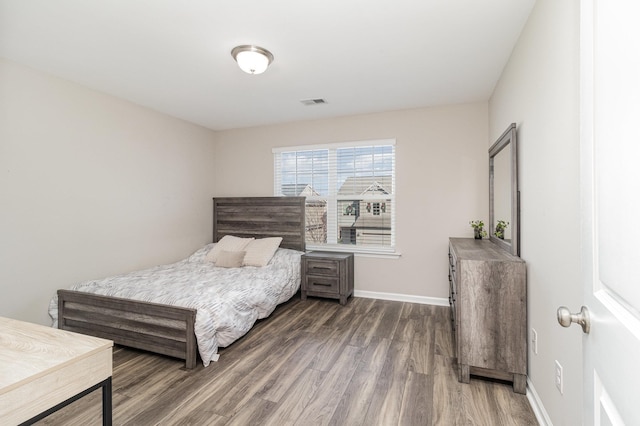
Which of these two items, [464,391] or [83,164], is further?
[83,164]

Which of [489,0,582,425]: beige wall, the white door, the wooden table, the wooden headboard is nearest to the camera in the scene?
the white door

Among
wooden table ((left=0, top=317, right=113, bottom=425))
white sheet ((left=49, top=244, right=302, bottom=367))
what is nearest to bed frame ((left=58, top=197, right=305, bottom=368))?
white sheet ((left=49, top=244, right=302, bottom=367))

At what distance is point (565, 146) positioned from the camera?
1.42 m

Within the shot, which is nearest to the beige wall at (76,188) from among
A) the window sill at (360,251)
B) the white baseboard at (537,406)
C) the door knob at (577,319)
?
the window sill at (360,251)

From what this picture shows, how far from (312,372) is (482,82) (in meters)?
3.14

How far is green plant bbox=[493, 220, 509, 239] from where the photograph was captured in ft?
8.44

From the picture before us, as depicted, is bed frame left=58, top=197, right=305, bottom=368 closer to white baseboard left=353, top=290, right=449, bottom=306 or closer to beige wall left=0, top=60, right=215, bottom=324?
beige wall left=0, top=60, right=215, bottom=324

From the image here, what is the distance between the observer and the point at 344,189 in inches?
170

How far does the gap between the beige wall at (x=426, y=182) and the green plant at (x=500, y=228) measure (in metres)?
0.79

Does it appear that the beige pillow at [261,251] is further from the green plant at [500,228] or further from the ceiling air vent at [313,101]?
the green plant at [500,228]

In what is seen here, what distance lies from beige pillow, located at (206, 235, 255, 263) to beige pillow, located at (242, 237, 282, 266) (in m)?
0.11

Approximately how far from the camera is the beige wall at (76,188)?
2.58m

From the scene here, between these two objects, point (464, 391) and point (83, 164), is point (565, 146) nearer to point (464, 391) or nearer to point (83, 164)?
point (464, 391)

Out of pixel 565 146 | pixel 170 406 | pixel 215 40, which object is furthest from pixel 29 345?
pixel 565 146
